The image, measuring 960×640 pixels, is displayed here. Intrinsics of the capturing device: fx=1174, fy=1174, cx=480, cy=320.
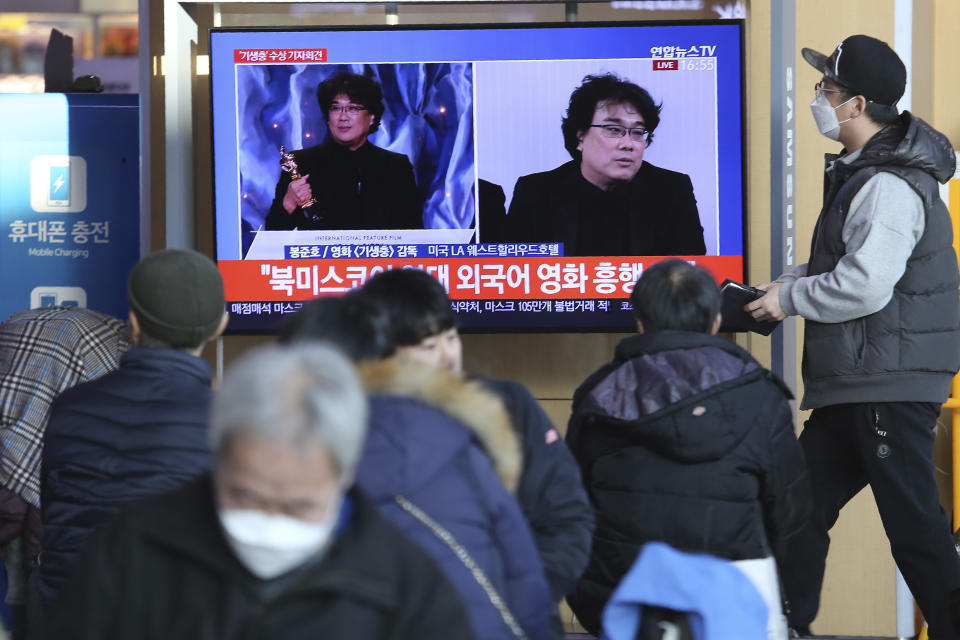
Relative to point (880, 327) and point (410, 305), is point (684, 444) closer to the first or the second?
point (410, 305)

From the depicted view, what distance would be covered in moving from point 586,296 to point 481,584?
8.01ft

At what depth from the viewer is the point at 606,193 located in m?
4.04

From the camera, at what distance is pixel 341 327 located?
1732mm

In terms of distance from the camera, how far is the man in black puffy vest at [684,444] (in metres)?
2.59

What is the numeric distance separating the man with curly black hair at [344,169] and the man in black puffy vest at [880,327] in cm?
143

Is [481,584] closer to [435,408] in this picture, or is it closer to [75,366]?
[435,408]

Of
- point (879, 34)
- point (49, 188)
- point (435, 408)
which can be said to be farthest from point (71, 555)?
point (879, 34)

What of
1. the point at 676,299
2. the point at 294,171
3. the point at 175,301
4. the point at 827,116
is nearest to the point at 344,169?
the point at 294,171

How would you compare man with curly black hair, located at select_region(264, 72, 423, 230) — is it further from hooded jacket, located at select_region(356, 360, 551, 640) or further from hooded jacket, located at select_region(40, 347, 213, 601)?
hooded jacket, located at select_region(356, 360, 551, 640)

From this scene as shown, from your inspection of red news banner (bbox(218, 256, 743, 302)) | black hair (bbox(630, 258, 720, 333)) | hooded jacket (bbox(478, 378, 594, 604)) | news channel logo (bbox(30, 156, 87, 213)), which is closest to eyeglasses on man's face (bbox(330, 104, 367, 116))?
red news banner (bbox(218, 256, 743, 302))

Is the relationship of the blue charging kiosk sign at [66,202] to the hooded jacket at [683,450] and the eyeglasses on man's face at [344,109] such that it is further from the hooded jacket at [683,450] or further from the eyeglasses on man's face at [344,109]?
the hooded jacket at [683,450]

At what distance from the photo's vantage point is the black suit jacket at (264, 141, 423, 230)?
4.06m

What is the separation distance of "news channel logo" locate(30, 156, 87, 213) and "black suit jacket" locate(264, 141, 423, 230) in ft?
2.62

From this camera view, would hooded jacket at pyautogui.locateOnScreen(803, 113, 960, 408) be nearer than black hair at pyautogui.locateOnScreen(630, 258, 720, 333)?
No
